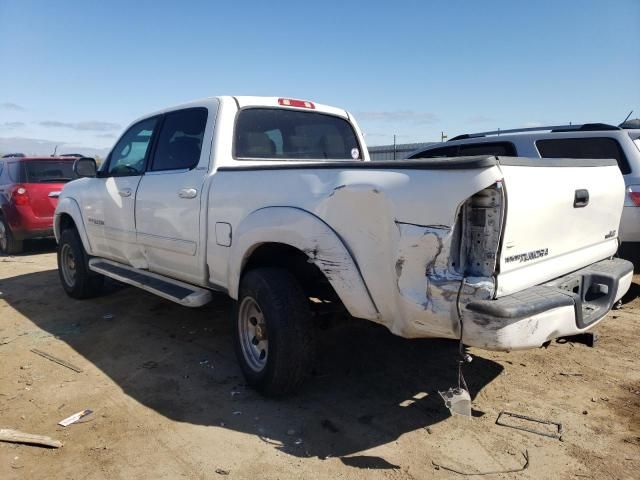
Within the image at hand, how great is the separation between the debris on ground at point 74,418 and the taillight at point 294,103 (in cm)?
282

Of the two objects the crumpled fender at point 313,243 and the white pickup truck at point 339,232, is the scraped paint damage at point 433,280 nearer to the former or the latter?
the white pickup truck at point 339,232

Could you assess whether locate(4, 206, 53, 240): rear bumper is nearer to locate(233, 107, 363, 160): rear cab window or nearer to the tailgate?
locate(233, 107, 363, 160): rear cab window

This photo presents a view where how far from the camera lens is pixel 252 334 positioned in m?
3.53

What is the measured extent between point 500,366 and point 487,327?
1.79 metres

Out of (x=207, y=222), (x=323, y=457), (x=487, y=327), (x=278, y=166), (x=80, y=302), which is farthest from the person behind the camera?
(x=80, y=302)

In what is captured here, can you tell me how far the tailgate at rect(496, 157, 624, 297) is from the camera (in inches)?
92.7

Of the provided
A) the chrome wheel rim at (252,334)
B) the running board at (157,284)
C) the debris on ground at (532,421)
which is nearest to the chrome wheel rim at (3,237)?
the running board at (157,284)

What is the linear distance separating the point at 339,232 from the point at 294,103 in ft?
6.94

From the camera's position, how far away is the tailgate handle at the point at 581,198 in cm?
288

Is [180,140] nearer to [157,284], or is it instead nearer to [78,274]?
[157,284]

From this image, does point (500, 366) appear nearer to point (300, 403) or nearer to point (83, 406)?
point (300, 403)

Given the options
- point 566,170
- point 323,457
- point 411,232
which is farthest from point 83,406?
point 566,170

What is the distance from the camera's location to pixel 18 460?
2.72 metres

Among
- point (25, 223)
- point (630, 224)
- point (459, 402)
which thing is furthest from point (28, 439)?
point (25, 223)
